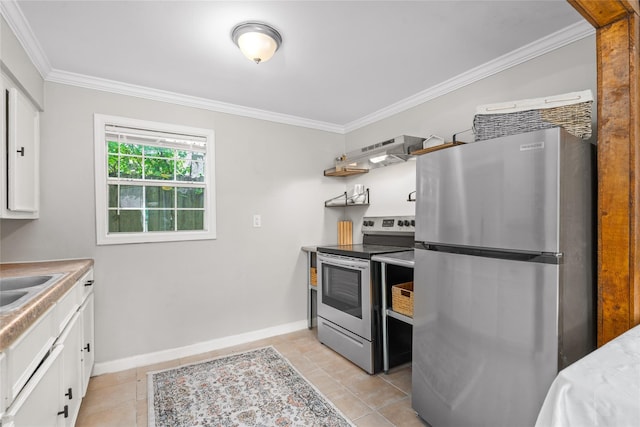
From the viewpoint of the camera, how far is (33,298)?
1236mm

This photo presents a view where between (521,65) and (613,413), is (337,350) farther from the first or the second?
(521,65)

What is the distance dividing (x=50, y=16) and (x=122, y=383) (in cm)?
250

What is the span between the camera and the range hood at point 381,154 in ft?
9.01

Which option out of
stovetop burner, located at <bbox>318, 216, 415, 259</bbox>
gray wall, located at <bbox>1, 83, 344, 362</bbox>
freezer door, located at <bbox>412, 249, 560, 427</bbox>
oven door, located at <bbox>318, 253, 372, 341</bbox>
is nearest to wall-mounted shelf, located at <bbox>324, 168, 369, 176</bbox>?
gray wall, located at <bbox>1, 83, 344, 362</bbox>

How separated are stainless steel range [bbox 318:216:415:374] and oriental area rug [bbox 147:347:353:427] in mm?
496

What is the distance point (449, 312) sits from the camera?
5.75 feet

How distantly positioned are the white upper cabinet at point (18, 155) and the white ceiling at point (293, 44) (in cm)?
37

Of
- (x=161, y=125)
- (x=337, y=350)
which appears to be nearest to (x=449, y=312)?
(x=337, y=350)

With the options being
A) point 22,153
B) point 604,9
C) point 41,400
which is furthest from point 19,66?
point 604,9

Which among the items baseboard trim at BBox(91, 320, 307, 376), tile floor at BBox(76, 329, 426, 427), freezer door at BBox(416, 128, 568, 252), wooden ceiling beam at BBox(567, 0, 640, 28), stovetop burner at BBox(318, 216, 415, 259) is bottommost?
tile floor at BBox(76, 329, 426, 427)

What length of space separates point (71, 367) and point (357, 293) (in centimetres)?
192

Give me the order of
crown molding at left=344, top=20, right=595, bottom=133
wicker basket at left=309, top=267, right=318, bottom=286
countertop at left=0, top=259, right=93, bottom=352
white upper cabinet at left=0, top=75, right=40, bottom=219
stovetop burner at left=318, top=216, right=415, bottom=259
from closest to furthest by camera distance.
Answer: countertop at left=0, top=259, right=93, bottom=352 → white upper cabinet at left=0, top=75, right=40, bottom=219 → crown molding at left=344, top=20, right=595, bottom=133 → stovetop burner at left=318, top=216, right=415, bottom=259 → wicker basket at left=309, top=267, right=318, bottom=286

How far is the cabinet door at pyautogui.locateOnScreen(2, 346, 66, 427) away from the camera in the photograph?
3.27ft

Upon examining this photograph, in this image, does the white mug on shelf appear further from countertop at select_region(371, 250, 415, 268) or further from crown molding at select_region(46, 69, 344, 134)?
countertop at select_region(371, 250, 415, 268)
